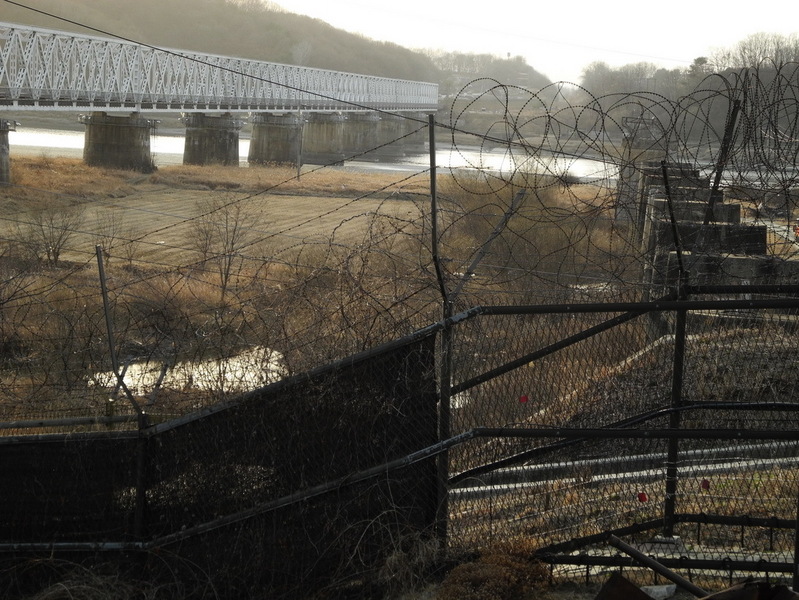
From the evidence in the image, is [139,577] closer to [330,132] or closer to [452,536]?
[452,536]

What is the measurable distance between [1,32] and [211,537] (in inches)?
1941

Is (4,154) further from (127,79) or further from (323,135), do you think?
(323,135)

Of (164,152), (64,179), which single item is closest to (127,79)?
(64,179)

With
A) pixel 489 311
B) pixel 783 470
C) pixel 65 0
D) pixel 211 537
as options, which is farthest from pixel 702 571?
pixel 65 0

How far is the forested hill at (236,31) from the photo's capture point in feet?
476

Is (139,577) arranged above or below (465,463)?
below

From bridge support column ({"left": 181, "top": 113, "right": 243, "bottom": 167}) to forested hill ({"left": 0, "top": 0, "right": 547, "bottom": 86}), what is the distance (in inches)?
2965

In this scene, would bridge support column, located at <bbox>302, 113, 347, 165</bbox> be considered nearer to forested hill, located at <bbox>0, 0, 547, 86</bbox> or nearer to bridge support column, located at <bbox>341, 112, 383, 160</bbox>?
bridge support column, located at <bbox>341, 112, 383, 160</bbox>

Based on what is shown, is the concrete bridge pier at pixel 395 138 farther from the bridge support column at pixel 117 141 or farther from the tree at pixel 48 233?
the tree at pixel 48 233

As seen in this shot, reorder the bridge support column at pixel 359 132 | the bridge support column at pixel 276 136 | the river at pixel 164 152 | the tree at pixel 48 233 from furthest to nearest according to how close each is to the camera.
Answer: the bridge support column at pixel 359 132
the bridge support column at pixel 276 136
the river at pixel 164 152
the tree at pixel 48 233

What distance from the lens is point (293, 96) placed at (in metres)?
85.6

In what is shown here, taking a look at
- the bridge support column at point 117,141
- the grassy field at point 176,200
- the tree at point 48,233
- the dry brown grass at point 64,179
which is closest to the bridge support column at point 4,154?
the dry brown grass at point 64,179

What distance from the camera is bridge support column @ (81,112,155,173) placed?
57875 millimetres

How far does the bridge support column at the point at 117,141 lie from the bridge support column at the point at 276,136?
1826 cm
